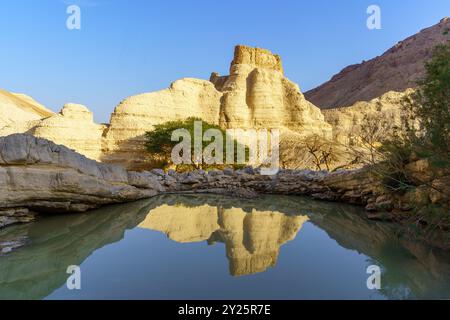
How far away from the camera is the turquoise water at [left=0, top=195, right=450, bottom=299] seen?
355 centimetres

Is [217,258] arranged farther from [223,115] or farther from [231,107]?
[231,107]

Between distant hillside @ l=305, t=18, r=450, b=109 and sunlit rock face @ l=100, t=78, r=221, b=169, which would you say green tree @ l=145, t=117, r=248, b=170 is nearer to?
sunlit rock face @ l=100, t=78, r=221, b=169

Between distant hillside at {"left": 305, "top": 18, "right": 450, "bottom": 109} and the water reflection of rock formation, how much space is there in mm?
47580

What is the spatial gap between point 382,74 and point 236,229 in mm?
60520

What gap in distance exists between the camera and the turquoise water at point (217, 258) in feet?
11.6

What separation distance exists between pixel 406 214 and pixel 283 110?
24.0 meters

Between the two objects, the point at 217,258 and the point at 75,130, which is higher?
the point at 75,130

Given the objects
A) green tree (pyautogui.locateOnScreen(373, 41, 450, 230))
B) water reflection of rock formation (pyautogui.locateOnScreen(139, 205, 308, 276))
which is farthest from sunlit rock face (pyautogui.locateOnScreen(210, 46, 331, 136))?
green tree (pyautogui.locateOnScreen(373, 41, 450, 230))

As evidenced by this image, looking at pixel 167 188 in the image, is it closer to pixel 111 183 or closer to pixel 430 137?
pixel 111 183

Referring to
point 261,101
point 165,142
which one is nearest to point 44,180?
point 165,142

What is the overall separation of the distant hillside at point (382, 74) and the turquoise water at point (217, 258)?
1906 inches

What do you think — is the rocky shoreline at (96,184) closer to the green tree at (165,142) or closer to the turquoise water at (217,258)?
the turquoise water at (217,258)

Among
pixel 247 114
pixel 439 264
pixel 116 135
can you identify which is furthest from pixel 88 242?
pixel 247 114

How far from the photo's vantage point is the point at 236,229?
21.3 ft
